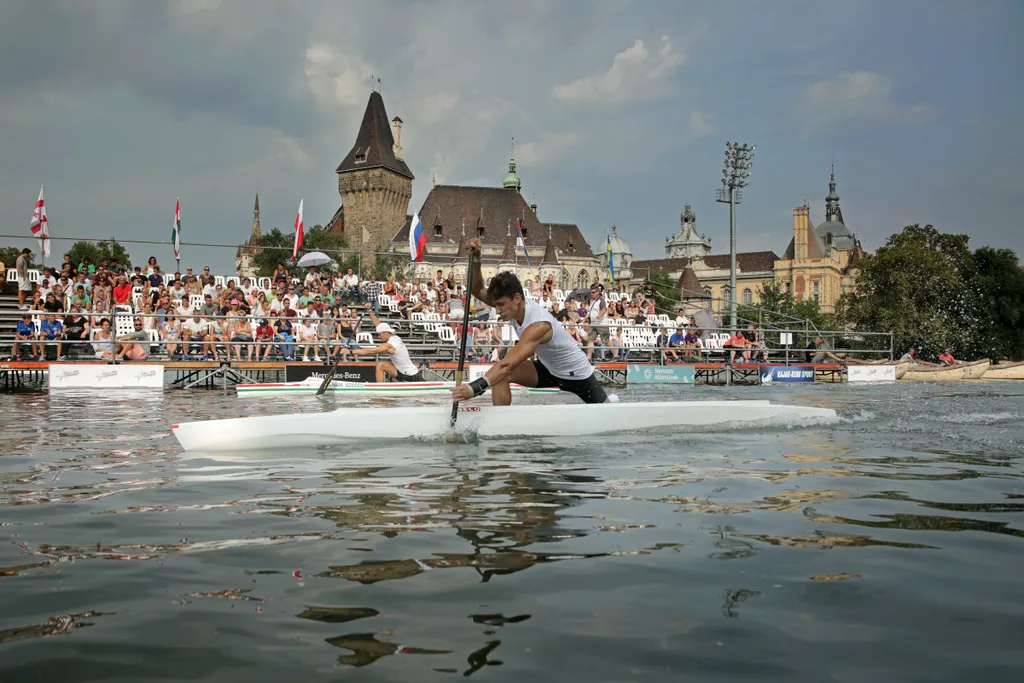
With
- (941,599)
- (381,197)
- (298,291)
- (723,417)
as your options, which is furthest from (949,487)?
(381,197)

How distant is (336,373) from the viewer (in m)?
17.7

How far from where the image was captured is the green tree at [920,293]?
5344 centimetres

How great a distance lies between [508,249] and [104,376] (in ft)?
238

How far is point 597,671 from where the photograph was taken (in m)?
2.22

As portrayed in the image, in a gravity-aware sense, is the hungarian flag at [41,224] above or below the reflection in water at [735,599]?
above

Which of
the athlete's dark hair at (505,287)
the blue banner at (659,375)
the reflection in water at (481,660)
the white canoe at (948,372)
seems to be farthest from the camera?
the white canoe at (948,372)

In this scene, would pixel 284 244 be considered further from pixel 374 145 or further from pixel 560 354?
pixel 560 354

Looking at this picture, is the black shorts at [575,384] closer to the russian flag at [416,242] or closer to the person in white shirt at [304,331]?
the person in white shirt at [304,331]

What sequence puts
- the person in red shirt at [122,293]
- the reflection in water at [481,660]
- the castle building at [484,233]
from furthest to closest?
the castle building at [484,233], the person in red shirt at [122,293], the reflection in water at [481,660]

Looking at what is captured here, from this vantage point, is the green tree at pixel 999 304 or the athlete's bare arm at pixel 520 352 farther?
the green tree at pixel 999 304

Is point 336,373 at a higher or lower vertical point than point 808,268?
lower

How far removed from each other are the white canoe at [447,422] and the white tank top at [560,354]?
71 centimetres

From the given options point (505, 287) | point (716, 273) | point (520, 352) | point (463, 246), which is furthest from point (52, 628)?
point (716, 273)

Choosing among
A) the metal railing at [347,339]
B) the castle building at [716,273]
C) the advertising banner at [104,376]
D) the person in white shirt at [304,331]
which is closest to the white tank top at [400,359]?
the metal railing at [347,339]
